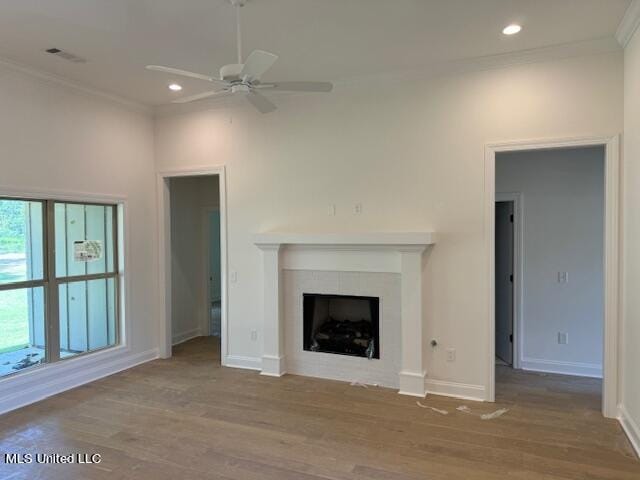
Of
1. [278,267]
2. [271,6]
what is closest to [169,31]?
[271,6]

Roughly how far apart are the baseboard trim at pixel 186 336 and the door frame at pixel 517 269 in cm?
455

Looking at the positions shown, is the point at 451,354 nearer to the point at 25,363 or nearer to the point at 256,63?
the point at 256,63

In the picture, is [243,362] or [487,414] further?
[243,362]

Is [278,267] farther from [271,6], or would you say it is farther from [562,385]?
[562,385]

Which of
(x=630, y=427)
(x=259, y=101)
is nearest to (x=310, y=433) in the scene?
(x=630, y=427)

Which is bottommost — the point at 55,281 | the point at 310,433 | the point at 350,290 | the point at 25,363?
the point at 310,433

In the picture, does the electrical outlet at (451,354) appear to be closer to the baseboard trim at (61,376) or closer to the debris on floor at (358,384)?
the debris on floor at (358,384)

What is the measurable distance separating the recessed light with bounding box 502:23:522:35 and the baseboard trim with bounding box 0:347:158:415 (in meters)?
5.11

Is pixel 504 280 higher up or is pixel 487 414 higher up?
pixel 504 280

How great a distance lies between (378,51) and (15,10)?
9.06 feet

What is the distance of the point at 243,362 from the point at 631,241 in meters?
3.99

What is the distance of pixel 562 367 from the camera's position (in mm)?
4543

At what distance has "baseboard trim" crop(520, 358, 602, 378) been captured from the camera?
443cm

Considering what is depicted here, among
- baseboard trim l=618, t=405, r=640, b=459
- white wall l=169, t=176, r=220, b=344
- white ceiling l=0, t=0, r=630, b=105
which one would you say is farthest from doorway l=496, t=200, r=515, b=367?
white wall l=169, t=176, r=220, b=344
